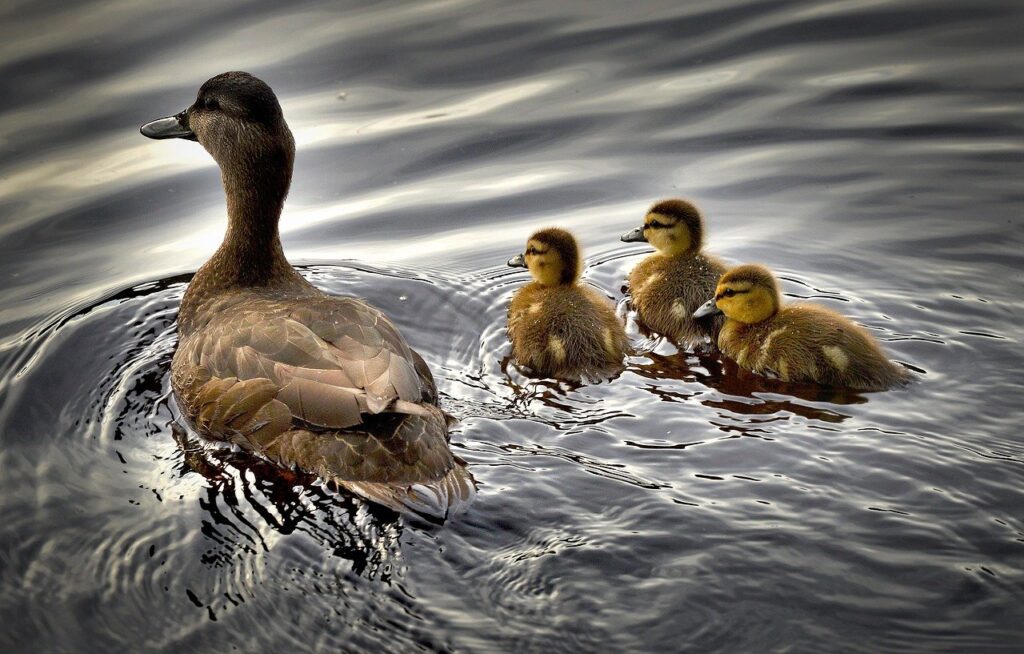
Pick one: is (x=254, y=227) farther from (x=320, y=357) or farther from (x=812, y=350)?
(x=812, y=350)

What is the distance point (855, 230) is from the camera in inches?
291

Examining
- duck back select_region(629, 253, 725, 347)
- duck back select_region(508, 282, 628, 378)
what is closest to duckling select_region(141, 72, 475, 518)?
duck back select_region(508, 282, 628, 378)

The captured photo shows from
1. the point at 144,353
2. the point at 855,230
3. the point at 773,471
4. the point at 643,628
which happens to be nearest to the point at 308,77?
the point at 144,353

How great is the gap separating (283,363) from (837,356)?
2.63m

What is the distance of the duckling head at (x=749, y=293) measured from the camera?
602 cm

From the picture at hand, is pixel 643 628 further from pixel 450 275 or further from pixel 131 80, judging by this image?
pixel 131 80

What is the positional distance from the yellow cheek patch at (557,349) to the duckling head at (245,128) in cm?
171

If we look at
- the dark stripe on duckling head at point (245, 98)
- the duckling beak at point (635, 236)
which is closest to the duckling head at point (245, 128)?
the dark stripe on duckling head at point (245, 98)

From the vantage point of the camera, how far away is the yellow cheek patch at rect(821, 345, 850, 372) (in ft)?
18.4

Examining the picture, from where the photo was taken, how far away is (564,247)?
648 cm

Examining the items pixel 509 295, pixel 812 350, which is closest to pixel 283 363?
pixel 509 295

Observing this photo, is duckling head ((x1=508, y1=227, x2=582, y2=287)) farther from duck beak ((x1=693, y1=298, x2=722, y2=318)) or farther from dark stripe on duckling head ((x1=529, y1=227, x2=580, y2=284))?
A: duck beak ((x1=693, y1=298, x2=722, y2=318))

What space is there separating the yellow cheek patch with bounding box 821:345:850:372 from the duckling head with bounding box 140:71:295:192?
9.77ft

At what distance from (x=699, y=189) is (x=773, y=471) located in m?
3.52
